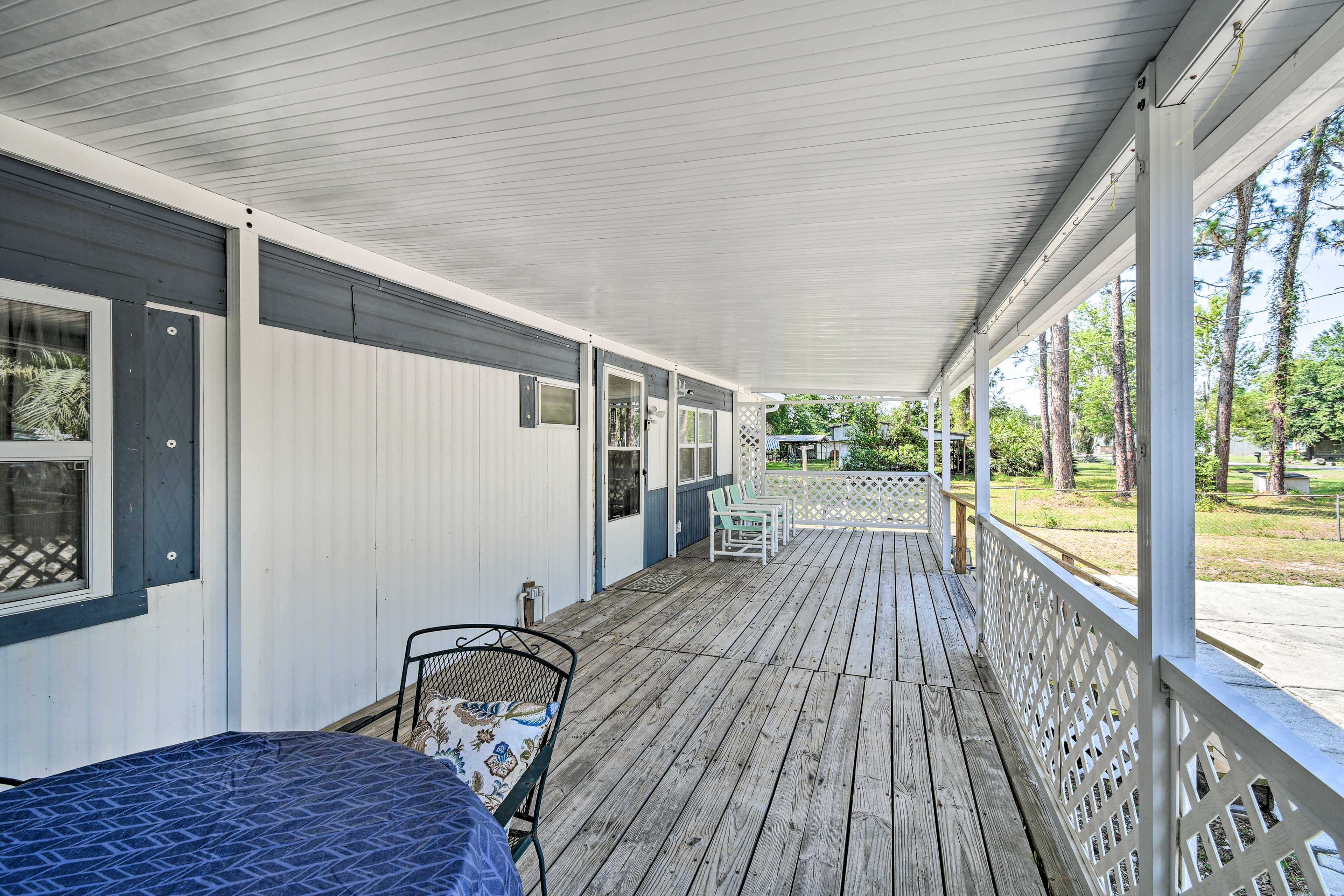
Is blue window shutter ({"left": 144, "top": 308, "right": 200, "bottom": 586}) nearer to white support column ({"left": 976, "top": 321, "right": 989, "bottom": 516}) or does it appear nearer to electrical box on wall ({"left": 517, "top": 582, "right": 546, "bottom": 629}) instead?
electrical box on wall ({"left": 517, "top": 582, "right": 546, "bottom": 629})

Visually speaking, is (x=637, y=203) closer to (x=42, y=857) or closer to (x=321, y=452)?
(x=321, y=452)

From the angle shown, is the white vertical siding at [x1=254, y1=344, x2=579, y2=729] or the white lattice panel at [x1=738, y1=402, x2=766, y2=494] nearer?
the white vertical siding at [x1=254, y1=344, x2=579, y2=729]

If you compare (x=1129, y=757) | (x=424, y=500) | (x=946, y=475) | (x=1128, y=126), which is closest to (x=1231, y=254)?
(x=1128, y=126)

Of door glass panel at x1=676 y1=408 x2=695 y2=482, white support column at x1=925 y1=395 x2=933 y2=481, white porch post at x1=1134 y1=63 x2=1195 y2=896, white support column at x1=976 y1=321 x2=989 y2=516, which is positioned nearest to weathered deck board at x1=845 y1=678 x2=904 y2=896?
white porch post at x1=1134 y1=63 x2=1195 y2=896

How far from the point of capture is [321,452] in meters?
2.93

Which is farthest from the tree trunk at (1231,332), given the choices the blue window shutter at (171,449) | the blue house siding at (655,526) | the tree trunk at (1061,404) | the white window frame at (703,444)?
the tree trunk at (1061,404)

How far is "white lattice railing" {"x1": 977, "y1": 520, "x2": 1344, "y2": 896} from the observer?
103cm

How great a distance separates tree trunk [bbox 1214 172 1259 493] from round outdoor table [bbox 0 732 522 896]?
2.89 metres

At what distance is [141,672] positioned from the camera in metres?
2.20

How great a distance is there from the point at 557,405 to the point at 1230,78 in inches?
174

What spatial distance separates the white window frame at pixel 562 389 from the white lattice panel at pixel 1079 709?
347cm

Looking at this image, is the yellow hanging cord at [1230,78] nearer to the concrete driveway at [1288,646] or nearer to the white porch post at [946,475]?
the concrete driveway at [1288,646]

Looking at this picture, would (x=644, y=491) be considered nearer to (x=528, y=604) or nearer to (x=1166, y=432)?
(x=528, y=604)

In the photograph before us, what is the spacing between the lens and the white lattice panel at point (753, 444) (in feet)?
36.1
